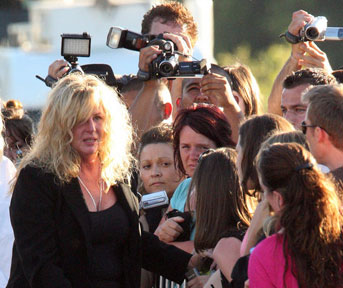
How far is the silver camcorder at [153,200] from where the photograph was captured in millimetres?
4941

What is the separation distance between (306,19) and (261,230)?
6.66ft

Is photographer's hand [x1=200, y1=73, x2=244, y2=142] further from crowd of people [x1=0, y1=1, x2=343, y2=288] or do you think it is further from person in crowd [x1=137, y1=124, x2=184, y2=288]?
crowd of people [x1=0, y1=1, x2=343, y2=288]

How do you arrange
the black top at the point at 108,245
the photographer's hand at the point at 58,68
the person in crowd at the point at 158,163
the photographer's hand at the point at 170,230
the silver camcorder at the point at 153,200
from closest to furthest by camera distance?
the black top at the point at 108,245 → the photographer's hand at the point at 170,230 → the silver camcorder at the point at 153,200 → the person in crowd at the point at 158,163 → the photographer's hand at the point at 58,68

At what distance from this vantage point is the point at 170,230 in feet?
14.9

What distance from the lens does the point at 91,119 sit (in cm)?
424

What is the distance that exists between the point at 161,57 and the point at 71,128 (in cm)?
151

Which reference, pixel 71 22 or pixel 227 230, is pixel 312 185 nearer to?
pixel 227 230

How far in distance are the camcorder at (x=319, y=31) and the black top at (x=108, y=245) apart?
1.78 m

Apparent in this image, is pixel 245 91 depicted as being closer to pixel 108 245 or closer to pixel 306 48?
pixel 306 48

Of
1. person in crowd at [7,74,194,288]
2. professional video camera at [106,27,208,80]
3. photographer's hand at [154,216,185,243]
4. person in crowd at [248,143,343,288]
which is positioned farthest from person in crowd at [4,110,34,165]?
person in crowd at [248,143,343,288]

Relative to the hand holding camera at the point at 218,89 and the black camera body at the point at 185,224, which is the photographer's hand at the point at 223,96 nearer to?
the hand holding camera at the point at 218,89

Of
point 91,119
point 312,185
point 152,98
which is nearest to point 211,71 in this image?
point 152,98

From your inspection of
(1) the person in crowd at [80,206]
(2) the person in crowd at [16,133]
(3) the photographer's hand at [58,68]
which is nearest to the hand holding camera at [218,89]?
(3) the photographer's hand at [58,68]

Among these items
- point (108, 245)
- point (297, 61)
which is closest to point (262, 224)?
point (108, 245)
